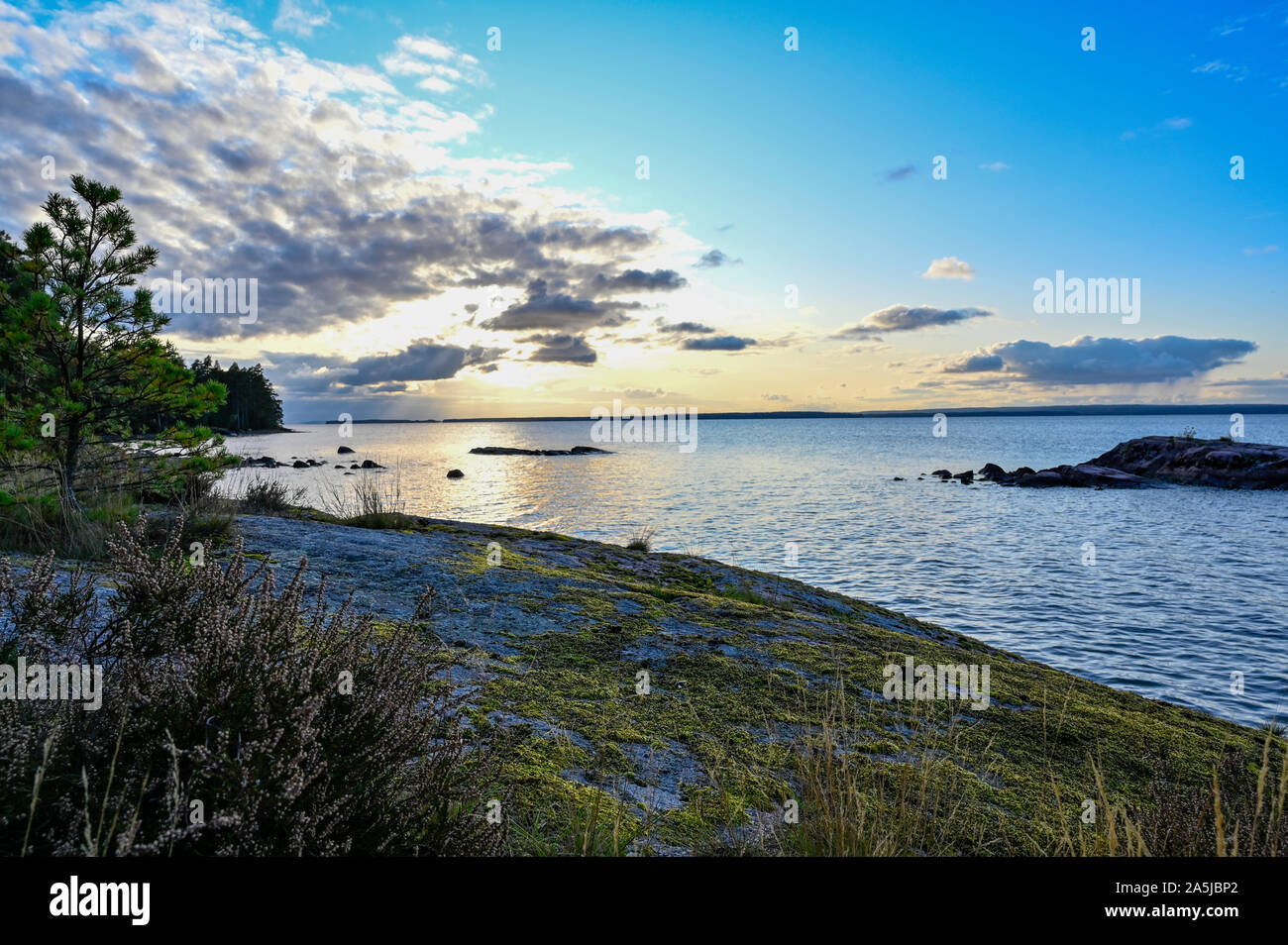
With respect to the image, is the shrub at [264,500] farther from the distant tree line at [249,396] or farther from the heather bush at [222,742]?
the distant tree line at [249,396]

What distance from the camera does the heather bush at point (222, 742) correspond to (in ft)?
6.82

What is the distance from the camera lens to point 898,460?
245ft

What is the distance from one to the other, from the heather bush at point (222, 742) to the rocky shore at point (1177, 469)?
50477 millimetres

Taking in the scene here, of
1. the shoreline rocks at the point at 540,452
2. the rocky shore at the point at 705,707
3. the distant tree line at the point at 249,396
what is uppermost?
the distant tree line at the point at 249,396

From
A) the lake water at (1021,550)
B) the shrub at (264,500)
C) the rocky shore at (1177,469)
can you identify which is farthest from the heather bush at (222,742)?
the rocky shore at (1177,469)

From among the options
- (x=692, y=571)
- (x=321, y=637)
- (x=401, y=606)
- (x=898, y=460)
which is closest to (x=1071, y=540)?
(x=692, y=571)

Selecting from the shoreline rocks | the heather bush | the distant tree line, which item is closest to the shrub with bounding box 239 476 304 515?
the heather bush

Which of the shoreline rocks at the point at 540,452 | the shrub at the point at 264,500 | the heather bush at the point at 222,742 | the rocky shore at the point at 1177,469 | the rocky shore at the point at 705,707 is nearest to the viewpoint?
the heather bush at the point at 222,742

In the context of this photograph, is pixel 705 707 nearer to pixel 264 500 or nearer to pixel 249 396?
pixel 264 500

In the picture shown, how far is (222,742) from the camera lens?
85.7 inches

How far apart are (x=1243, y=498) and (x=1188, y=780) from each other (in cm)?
4146

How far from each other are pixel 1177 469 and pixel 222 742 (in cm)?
5587

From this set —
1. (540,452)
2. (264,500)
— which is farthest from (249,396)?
(264,500)

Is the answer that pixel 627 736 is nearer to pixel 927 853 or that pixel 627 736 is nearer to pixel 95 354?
pixel 927 853
